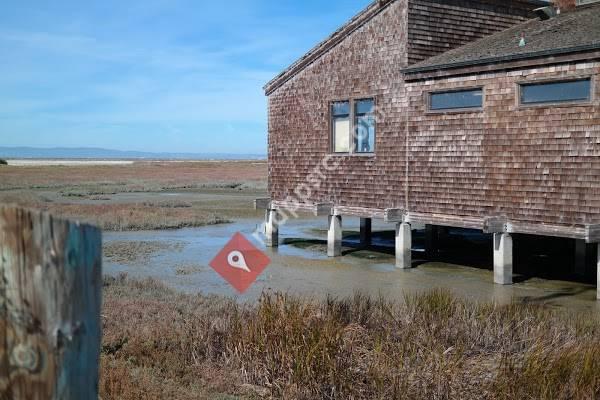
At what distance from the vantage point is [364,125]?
17438mm

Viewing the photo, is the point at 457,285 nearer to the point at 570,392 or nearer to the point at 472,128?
the point at 472,128

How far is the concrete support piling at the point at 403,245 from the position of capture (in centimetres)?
1679

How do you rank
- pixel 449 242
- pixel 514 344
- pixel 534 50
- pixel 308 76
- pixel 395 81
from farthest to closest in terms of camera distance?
pixel 449 242 → pixel 308 76 → pixel 395 81 → pixel 534 50 → pixel 514 344

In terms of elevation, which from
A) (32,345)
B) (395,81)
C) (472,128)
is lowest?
(32,345)

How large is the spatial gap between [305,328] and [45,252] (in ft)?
17.1

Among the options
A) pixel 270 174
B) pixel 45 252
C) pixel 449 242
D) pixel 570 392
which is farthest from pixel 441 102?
pixel 45 252

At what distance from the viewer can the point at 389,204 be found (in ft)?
55.3

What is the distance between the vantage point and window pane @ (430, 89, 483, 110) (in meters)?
14.5

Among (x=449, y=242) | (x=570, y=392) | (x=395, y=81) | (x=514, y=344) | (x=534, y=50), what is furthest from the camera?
(x=449, y=242)

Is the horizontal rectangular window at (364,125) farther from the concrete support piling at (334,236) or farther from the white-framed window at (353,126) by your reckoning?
the concrete support piling at (334,236)

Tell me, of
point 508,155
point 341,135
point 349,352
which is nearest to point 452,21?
point 341,135

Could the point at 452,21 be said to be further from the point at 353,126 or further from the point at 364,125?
the point at 353,126

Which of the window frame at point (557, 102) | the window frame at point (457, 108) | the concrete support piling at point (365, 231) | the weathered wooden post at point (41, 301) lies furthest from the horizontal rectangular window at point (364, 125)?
the weathered wooden post at point (41, 301)

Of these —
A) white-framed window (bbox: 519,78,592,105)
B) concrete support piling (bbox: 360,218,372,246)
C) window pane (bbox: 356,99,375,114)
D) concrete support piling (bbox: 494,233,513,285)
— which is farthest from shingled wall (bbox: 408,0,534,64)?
concrete support piling (bbox: 360,218,372,246)
